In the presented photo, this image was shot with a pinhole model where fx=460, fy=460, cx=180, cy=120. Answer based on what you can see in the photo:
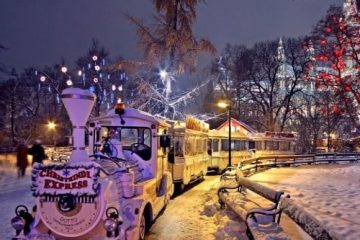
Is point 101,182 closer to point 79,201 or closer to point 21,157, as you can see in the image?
point 79,201

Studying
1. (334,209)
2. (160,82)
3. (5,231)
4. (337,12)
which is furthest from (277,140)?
(5,231)

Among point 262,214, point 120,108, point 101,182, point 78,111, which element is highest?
point 120,108

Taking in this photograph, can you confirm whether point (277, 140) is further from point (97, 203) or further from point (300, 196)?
point (97, 203)

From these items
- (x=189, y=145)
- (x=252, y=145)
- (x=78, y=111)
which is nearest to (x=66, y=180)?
(x=78, y=111)

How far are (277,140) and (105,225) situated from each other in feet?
122

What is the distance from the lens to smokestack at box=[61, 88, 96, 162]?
24.4ft

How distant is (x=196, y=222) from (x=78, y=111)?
207 inches

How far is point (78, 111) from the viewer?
753 centimetres

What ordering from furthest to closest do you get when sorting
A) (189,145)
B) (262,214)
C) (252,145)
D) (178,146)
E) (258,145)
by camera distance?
(258,145), (252,145), (189,145), (178,146), (262,214)

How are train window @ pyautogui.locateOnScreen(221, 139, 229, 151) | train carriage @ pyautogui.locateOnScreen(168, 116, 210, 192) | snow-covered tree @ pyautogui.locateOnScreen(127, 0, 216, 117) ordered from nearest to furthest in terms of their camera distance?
train carriage @ pyautogui.locateOnScreen(168, 116, 210, 192), snow-covered tree @ pyautogui.locateOnScreen(127, 0, 216, 117), train window @ pyautogui.locateOnScreen(221, 139, 229, 151)

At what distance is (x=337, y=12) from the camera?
30.7 m

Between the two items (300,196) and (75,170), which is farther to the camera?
(300,196)

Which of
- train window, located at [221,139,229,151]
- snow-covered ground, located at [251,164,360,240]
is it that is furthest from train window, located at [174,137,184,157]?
train window, located at [221,139,229,151]

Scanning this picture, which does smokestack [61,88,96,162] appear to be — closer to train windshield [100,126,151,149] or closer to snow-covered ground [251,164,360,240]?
train windshield [100,126,151,149]
